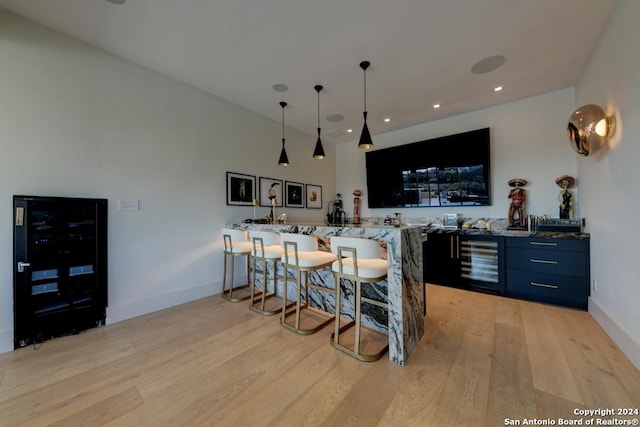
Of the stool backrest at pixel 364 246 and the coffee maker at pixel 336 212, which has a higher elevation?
the coffee maker at pixel 336 212

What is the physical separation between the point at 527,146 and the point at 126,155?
532cm

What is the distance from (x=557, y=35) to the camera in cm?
232

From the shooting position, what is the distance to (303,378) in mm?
1729

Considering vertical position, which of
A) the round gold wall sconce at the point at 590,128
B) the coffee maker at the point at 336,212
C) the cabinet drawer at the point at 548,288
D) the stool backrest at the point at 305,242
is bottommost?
the cabinet drawer at the point at 548,288

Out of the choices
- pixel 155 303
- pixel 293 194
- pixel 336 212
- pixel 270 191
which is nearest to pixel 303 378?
pixel 155 303

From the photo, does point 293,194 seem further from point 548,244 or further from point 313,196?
point 548,244

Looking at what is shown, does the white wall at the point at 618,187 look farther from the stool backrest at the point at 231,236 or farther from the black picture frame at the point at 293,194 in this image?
the black picture frame at the point at 293,194

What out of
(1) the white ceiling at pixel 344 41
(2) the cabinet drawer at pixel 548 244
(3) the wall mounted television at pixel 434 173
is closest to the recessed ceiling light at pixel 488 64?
(1) the white ceiling at pixel 344 41

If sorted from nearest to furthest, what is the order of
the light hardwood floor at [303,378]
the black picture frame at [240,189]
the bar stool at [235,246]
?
1. the light hardwood floor at [303,378]
2. the bar stool at [235,246]
3. the black picture frame at [240,189]

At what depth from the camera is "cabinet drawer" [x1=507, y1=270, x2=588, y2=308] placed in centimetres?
279

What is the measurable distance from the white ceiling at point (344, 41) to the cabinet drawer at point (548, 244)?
1.82 metres

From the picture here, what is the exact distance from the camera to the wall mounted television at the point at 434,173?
388 cm

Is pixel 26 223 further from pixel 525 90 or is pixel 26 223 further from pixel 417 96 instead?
pixel 525 90

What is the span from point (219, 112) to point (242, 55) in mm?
1156
